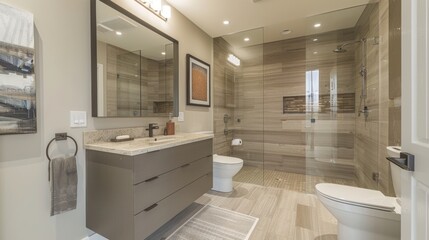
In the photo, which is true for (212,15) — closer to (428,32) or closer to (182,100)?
(182,100)

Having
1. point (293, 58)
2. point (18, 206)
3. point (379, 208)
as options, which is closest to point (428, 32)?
point (379, 208)

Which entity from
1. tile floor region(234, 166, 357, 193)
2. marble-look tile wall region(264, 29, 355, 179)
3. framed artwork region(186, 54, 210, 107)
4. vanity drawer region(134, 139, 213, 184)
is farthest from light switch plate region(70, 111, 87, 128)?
marble-look tile wall region(264, 29, 355, 179)

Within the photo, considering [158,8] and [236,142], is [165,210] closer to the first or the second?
[158,8]

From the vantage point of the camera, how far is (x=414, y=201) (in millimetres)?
746

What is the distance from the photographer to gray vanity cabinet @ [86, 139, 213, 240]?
127 cm

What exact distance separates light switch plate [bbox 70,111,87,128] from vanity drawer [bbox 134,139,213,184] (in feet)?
1.91

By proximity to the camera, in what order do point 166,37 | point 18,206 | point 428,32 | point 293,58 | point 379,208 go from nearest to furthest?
point 428,32 → point 18,206 → point 379,208 → point 166,37 → point 293,58

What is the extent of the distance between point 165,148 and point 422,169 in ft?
4.74

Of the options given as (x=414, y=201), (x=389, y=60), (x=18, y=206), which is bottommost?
(x=18, y=206)

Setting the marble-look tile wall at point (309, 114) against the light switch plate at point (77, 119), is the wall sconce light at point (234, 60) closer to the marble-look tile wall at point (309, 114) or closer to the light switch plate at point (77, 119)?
the marble-look tile wall at point (309, 114)

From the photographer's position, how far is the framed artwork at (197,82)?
8.80 ft

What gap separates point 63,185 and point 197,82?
2029 millimetres

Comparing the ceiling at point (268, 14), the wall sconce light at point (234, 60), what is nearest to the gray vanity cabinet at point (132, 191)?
the ceiling at point (268, 14)

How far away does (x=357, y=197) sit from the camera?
4.62ft
